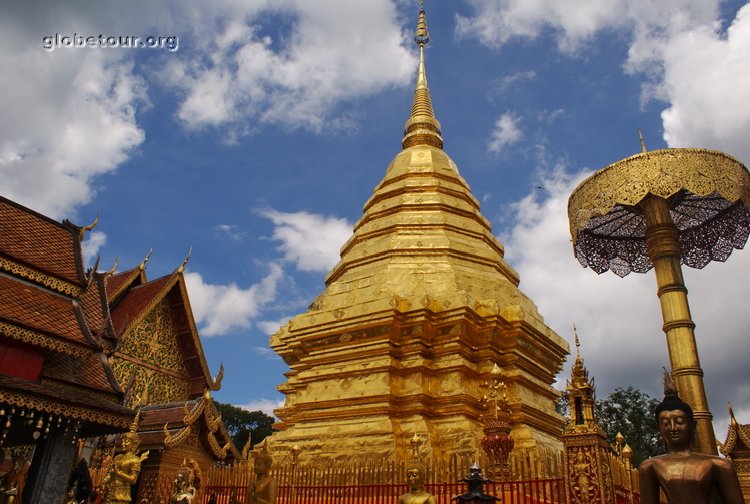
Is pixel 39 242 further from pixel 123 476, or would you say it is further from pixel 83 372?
pixel 123 476

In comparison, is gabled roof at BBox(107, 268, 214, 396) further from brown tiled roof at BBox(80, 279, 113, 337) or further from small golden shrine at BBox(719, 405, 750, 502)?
small golden shrine at BBox(719, 405, 750, 502)

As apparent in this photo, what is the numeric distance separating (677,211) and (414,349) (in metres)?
5.75

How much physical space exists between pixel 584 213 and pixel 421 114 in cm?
674

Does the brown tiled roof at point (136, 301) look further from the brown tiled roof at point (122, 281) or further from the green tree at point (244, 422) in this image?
the green tree at point (244, 422)

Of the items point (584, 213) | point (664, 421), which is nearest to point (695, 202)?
point (584, 213)

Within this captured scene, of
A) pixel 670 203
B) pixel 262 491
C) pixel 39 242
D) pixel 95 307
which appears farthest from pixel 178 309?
pixel 670 203

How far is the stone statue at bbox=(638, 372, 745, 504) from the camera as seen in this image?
3.00 m

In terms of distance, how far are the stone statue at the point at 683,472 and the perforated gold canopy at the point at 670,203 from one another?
6037 mm

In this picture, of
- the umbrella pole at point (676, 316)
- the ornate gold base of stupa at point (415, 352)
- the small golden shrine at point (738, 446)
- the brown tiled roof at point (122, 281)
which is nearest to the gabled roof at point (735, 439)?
the small golden shrine at point (738, 446)

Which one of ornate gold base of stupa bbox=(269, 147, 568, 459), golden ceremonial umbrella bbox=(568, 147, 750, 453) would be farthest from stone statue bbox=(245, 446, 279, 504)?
golden ceremonial umbrella bbox=(568, 147, 750, 453)

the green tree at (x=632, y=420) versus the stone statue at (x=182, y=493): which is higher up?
the green tree at (x=632, y=420)

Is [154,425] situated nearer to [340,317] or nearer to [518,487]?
[340,317]

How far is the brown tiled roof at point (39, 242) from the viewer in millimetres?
9258

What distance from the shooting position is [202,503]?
26.1 ft
